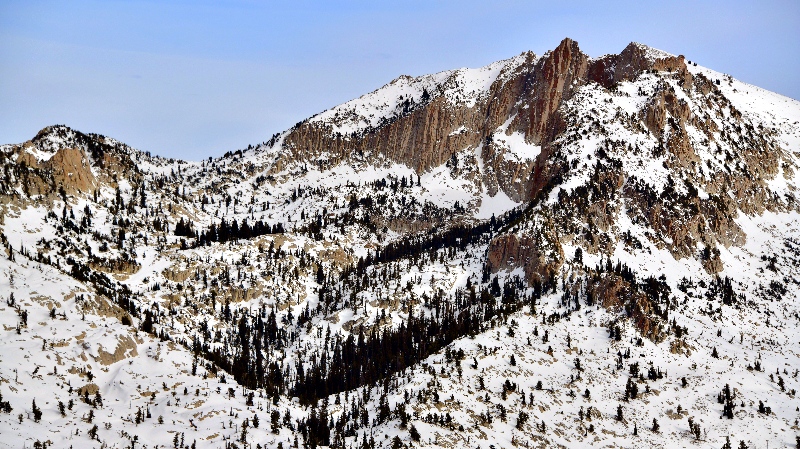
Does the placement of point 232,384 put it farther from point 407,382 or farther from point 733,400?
point 733,400

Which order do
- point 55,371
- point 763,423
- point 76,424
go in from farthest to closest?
point 763,423 → point 55,371 → point 76,424

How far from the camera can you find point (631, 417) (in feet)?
628

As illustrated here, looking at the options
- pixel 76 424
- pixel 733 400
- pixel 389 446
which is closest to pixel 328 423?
pixel 389 446

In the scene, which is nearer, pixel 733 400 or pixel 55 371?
pixel 55 371

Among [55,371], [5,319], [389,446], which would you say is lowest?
[389,446]

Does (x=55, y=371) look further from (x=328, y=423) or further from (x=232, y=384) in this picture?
(x=328, y=423)

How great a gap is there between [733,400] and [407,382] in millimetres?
82059

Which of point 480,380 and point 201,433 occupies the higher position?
point 480,380

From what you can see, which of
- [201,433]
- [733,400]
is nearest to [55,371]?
[201,433]

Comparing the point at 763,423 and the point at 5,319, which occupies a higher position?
the point at 5,319

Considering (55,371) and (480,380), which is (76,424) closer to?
(55,371)

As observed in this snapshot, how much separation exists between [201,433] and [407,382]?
5250 cm

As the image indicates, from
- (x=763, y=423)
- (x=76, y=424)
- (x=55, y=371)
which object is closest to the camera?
(x=76, y=424)

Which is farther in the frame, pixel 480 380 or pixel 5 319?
pixel 480 380
